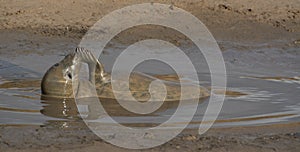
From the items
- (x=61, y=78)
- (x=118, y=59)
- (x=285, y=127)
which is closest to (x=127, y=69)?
(x=118, y=59)

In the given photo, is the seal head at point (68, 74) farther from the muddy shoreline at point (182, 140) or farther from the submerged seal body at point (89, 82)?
the muddy shoreline at point (182, 140)

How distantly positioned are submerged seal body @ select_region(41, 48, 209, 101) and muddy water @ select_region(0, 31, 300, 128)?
141 mm

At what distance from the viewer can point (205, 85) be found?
861 cm

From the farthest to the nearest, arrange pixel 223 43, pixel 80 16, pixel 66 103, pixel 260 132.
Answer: pixel 80 16, pixel 223 43, pixel 66 103, pixel 260 132

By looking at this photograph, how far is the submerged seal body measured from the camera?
7.98 metres

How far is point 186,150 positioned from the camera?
6.03 metres

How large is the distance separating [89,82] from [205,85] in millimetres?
1302

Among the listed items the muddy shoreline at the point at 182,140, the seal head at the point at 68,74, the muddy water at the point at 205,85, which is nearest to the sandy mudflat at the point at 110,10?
the muddy water at the point at 205,85

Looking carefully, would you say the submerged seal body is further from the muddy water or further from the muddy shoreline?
the muddy shoreline

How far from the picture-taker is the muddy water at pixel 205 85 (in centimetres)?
715

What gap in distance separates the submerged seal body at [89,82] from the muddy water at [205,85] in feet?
0.46

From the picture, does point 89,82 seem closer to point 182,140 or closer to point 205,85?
point 205,85

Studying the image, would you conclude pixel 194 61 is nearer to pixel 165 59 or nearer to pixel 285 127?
pixel 165 59

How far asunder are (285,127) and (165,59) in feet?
→ 11.1
